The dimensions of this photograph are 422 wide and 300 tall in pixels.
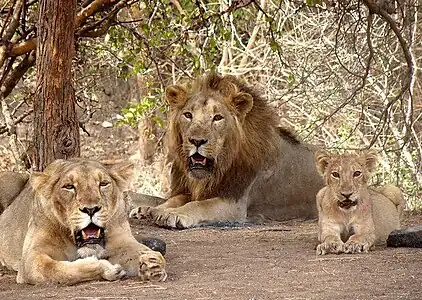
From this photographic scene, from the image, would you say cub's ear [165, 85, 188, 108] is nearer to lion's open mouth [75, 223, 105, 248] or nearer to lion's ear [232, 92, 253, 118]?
lion's ear [232, 92, 253, 118]

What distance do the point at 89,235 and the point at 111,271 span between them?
0.22 metres

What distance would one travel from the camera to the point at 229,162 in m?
7.94

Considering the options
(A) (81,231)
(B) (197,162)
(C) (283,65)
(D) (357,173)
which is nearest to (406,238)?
(D) (357,173)

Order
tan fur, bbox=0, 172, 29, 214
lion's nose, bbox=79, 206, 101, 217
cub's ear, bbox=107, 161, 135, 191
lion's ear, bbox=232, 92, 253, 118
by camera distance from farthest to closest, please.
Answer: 1. lion's ear, bbox=232, 92, 253, 118
2. tan fur, bbox=0, 172, 29, 214
3. cub's ear, bbox=107, 161, 135, 191
4. lion's nose, bbox=79, 206, 101, 217

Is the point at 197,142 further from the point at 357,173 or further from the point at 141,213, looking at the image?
the point at 357,173

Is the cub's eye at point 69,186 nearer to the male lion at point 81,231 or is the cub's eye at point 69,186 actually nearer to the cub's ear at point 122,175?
the male lion at point 81,231

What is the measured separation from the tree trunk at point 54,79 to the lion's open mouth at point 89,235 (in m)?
1.66

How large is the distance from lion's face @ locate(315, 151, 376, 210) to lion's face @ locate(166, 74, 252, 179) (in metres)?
1.74

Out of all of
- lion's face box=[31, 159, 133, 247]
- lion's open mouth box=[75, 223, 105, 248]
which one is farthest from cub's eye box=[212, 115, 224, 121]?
lion's open mouth box=[75, 223, 105, 248]

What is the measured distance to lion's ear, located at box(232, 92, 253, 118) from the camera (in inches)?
315

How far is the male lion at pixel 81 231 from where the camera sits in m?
4.86

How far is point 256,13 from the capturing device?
1405cm

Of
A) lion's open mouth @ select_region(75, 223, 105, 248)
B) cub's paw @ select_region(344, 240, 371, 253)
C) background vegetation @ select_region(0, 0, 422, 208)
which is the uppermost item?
background vegetation @ select_region(0, 0, 422, 208)

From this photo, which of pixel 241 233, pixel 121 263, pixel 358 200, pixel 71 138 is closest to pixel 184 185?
pixel 241 233
